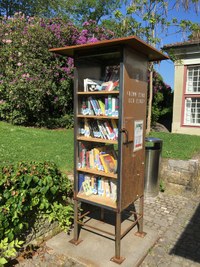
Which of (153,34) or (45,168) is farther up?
(153,34)

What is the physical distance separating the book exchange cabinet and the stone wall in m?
2.11

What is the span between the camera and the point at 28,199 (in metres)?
3.01

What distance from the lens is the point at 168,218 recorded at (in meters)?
4.11

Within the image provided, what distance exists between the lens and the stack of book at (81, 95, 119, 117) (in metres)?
2.90

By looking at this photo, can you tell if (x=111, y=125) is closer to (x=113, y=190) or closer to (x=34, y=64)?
(x=113, y=190)

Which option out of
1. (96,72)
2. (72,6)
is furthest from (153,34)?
(72,6)

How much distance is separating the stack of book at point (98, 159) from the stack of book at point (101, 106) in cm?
47

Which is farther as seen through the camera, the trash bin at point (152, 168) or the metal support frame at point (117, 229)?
the trash bin at point (152, 168)

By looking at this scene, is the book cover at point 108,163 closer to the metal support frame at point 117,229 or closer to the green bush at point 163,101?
the metal support frame at point 117,229

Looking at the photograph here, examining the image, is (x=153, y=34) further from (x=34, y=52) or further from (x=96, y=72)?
(x=96, y=72)

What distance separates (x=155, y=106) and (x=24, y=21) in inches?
321

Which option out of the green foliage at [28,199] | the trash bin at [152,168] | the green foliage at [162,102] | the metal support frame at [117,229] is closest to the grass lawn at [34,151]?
the green foliage at [28,199]

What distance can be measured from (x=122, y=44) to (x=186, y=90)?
11.9 metres

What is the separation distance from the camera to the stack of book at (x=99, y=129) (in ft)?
9.77
